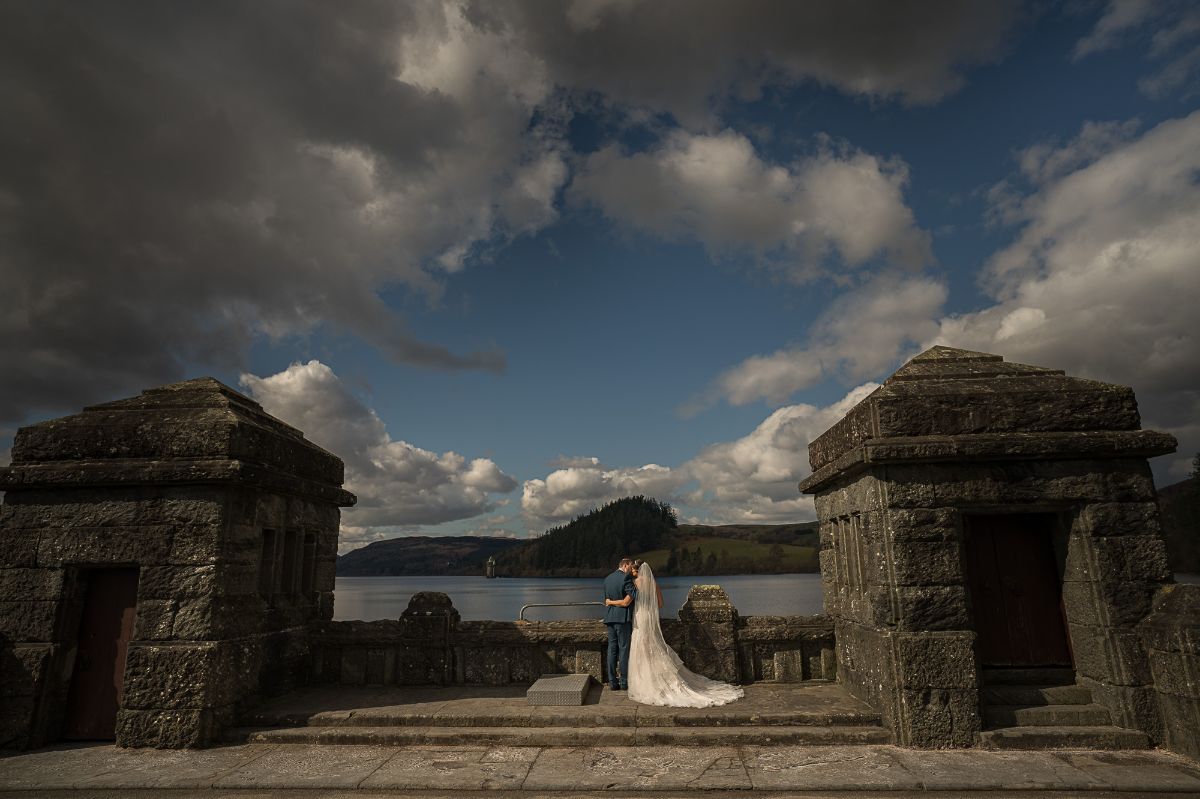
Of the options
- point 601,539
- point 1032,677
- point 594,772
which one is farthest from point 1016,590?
point 601,539

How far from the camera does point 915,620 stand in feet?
20.0

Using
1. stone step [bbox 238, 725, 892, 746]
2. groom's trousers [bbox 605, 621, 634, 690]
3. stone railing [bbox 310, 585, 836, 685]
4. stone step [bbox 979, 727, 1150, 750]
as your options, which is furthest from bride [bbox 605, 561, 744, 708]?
stone step [bbox 979, 727, 1150, 750]

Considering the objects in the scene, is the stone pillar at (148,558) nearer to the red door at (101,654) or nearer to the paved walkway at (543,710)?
the red door at (101,654)

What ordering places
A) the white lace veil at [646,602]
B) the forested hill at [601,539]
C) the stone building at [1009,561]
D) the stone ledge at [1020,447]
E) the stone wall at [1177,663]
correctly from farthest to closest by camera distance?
the forested hill at [601,539]
the white lace veil at [646,602]
the stone ledge at [1020,447]
the stone building at [1009,561]
the stone wall at [1177,663]

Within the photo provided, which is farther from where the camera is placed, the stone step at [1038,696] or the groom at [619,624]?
the groom at [619,624]

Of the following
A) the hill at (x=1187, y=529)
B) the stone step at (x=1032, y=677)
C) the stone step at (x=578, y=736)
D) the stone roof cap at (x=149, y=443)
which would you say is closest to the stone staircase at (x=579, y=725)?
the stone step at (x=578, y=736)

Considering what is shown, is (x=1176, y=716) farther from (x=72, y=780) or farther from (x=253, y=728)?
(x=72, y=780)

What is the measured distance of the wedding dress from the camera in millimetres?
6902

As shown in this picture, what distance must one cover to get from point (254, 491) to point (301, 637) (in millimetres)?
2208

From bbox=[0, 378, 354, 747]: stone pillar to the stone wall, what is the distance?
8.80 m

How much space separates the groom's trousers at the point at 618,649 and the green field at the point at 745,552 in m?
108

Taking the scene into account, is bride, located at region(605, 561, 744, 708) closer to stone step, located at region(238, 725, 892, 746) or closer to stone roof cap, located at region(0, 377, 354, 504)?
stone step, located at region(238, 725, 892, 746)

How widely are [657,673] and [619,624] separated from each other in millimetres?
818

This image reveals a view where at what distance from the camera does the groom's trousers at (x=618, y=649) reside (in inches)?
305
